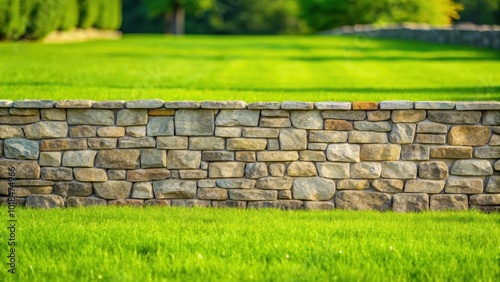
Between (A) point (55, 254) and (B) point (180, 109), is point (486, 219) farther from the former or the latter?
(A) point (55, 254)

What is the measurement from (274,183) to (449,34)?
57.6 ft

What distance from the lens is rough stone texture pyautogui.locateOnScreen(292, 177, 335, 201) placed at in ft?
26.3

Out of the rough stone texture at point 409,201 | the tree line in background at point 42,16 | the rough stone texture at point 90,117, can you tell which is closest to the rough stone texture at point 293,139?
the rough stone texture at point 409,201

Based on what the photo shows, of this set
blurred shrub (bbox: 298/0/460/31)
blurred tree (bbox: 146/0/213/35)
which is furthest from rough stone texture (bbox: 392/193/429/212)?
blurred tree (bbox: 146/0/213/35)

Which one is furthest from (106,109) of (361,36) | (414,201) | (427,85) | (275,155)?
(361,36)

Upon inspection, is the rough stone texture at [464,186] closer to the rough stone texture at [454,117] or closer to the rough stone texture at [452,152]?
the rough stone texture at [452,152]

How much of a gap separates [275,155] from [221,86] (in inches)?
134

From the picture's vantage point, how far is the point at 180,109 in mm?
7930

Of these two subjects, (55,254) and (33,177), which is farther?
(33,177)

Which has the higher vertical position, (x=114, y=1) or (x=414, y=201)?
(x=114, y=1)

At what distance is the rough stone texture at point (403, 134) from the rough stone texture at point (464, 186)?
2.00 ft

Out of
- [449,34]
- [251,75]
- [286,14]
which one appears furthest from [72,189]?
[286,14]

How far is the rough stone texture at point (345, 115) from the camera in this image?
26.0 ft

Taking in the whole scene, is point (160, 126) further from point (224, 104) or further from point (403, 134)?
point (403, 134)
